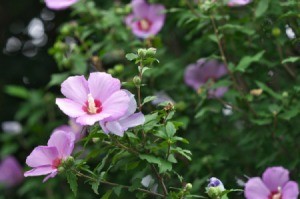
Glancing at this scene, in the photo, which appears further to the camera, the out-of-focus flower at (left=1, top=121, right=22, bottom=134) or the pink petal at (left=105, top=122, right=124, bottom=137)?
the out-of-focus flower at (left=1, top=121, right=22, bottom=134)

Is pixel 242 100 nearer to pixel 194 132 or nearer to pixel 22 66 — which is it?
pixel 194 132

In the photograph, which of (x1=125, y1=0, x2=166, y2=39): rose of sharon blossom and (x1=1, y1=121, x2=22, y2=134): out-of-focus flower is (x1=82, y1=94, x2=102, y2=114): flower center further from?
(x1=1, y1=121, x2=22, y2=134): out-of-focus flower

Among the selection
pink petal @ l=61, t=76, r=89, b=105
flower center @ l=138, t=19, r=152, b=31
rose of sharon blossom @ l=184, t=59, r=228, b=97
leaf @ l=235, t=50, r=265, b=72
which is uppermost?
pink petal @ l=61, t=76, r=89, b=105

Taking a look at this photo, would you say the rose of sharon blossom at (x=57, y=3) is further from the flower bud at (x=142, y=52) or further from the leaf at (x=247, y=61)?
the flower bud at (x=142, y=52)

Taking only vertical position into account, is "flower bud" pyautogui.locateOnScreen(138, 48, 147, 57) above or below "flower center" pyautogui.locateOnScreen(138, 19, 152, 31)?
above

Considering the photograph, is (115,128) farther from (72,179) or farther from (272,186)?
(272,186)

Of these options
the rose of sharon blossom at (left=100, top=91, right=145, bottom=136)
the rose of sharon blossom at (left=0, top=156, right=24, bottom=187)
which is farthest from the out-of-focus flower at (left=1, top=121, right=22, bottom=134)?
the rose of sharon blossom at (left=100, top=91, right=145, bottom=136)
